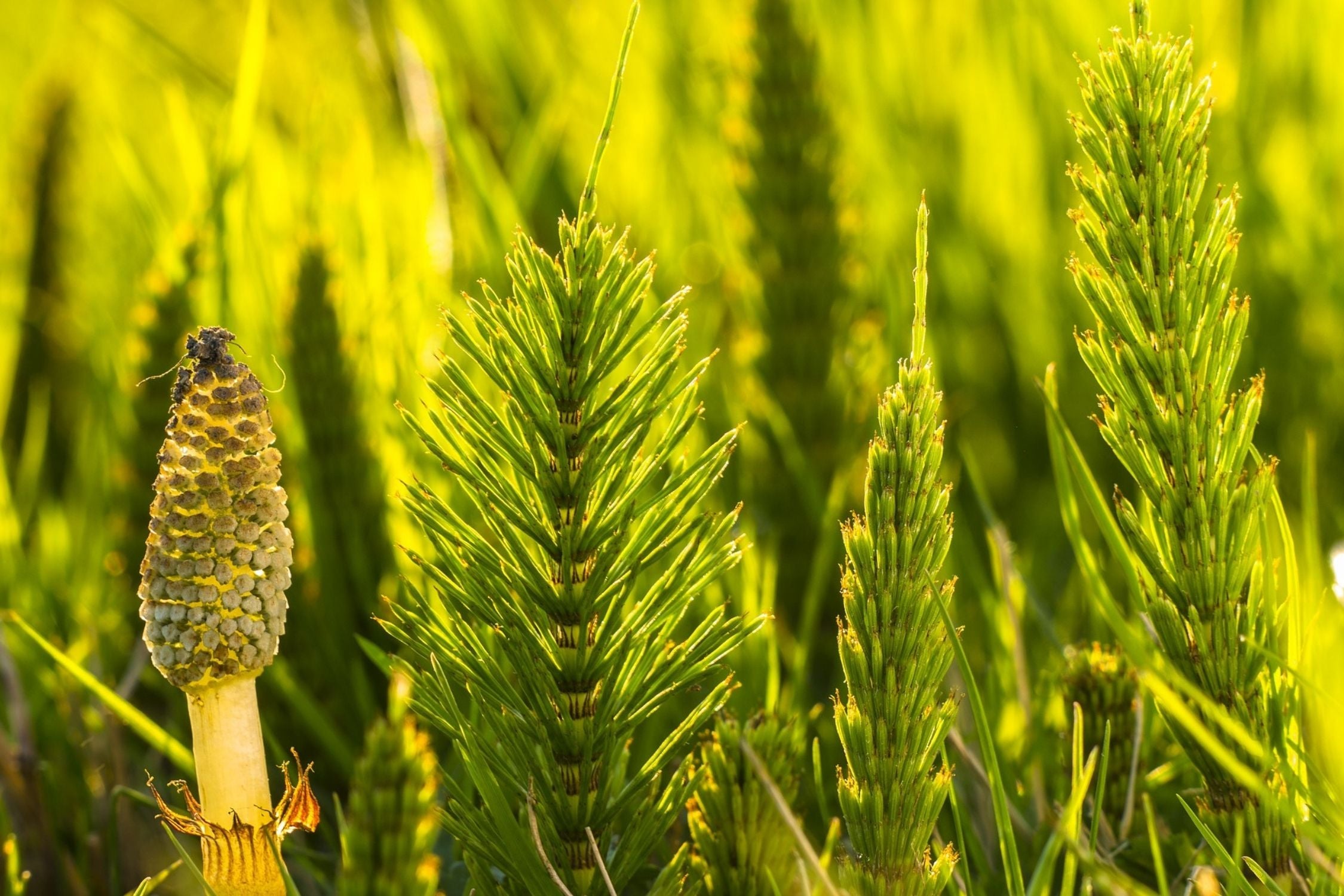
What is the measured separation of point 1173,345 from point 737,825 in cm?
27

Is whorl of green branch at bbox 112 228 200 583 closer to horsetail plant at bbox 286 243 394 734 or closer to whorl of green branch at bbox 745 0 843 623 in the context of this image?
horsetail plant at bbox 286 243 394 734

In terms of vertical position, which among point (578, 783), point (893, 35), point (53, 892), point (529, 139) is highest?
point (893, 35)

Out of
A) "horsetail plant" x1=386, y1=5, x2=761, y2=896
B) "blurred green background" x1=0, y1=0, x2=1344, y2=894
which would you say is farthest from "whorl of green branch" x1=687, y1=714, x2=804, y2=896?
"blurred green background" x1=0, y1=0, x2=1344, y2=894

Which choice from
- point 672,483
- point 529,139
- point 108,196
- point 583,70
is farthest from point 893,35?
point 672,483

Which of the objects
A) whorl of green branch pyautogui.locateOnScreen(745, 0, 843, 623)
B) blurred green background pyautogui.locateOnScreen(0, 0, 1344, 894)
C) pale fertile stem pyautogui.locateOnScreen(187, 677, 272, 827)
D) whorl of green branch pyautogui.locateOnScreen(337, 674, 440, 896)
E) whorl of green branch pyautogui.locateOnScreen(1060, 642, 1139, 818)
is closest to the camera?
whorl of green branch pyautogui.locateOnScreen(337, 674, 440, 896)

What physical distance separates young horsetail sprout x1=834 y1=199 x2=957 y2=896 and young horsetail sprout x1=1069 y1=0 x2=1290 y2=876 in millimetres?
76

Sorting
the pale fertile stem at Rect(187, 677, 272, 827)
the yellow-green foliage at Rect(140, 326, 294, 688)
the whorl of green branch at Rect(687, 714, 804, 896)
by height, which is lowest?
the whorl of green branch at Rect(687, 714, 804, 896)

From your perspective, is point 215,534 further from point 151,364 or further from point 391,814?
point 151,364

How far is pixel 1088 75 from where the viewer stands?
472 millimetres

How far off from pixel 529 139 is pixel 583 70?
316 mm

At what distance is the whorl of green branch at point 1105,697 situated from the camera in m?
0.65

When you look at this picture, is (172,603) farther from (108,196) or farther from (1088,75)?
(108,196)

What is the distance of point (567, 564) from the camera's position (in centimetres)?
47

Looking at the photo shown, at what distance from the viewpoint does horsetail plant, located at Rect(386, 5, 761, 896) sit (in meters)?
0.46
